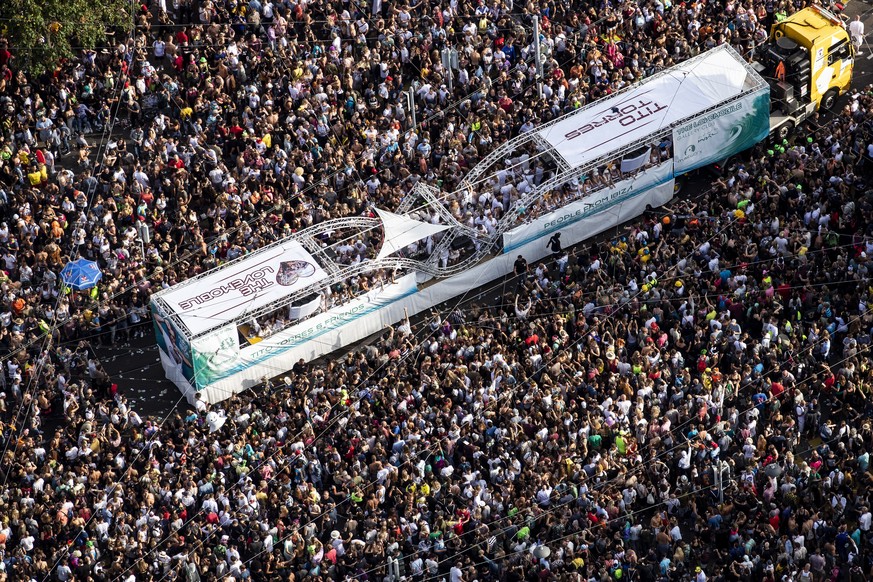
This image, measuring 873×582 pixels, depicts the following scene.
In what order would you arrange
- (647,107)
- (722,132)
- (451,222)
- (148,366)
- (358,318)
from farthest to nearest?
(722,132), (647,107), (451,222), (148,366), (358,318)

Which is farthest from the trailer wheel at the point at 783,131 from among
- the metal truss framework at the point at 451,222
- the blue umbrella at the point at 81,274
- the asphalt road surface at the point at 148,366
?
the blue umbrella at the point at 81,274

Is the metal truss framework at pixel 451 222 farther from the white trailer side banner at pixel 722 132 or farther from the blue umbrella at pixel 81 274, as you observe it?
the blue umbrella at pixel 81 274

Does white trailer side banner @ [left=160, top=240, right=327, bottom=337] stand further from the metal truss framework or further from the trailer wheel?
the trailer wheel

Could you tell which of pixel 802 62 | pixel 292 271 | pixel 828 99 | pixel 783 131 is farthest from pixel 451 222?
pixel 828 99

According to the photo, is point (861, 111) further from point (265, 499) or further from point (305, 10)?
point (265, 499)

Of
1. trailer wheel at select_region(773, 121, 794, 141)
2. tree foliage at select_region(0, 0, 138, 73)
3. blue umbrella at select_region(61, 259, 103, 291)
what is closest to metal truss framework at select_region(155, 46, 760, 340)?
trailer wheel at select_region(773, 121, 794, 141)

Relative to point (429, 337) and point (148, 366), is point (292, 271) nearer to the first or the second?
point (429, 337)

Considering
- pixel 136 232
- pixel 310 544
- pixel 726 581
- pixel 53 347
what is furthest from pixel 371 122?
pixel 726 581
